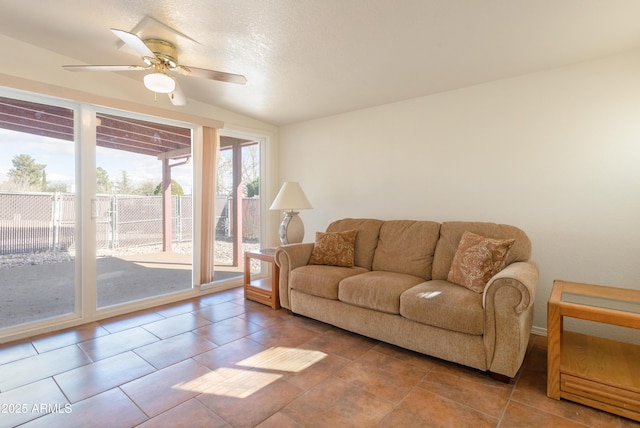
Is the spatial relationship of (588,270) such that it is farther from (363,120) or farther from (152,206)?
(152,206)

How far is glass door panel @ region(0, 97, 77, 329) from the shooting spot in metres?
2.59

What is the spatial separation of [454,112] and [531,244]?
4.57 ft

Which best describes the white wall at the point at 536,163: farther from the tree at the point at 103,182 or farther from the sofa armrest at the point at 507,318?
the tree at the point at 103,182

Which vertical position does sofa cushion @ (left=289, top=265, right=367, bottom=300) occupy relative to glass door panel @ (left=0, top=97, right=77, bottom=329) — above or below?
below

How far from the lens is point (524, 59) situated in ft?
7.97

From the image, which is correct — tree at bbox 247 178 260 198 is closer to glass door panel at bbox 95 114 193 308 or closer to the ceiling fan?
glass door panel at bbox 95 114 193 308

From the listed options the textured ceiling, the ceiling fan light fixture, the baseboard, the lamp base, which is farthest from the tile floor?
the textured ceiling

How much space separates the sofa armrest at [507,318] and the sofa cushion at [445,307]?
0.07m

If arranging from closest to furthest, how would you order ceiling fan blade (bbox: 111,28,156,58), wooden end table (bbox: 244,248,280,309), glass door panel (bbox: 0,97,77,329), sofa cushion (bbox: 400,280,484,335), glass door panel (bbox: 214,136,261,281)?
ceiling fan blade (bbox: 111,28,156,58) < sofa cushion (bbox: 400,280,484,335) < glass door panel (bbox: 0,97,77,329) < wooden end table (bbox: 244,248,280,309) < glass door panel (bbox: 214,136,261,281)

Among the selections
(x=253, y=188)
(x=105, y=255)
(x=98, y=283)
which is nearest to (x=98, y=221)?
(x=105, y=255)

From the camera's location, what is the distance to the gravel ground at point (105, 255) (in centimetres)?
264

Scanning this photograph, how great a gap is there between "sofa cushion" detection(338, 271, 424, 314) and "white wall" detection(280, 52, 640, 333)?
971 mm

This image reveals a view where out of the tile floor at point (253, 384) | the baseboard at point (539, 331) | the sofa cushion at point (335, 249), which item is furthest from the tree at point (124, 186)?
the baseboard at point (539, 331)

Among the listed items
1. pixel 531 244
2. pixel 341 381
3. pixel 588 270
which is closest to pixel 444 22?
pixel 531 244
